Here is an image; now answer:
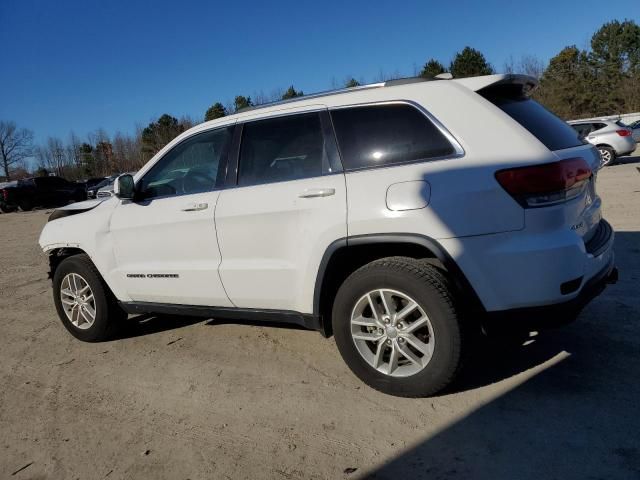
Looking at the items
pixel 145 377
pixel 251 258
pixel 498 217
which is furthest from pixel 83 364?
pixel 498 217

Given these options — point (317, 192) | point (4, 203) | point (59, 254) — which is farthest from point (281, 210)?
point (4, 203)

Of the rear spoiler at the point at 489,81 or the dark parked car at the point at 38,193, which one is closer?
the rear spoiler at the point at 489,81

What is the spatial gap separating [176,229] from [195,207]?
273 millimetres

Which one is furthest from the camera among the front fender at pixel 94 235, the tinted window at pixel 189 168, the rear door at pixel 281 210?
the front fender at pixel 94 235

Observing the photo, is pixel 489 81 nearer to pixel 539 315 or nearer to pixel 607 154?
pixel 539 315

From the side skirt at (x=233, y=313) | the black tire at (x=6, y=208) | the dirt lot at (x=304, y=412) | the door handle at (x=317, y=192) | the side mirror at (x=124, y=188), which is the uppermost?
the side mirror at (x=124, y=188)

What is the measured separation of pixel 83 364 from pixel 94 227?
3.87 feet

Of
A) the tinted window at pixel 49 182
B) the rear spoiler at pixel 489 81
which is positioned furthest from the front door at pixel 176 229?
the tinted window at pixel 49 182

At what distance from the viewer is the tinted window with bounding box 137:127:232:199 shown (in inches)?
157

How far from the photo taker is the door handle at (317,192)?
3.27 meters

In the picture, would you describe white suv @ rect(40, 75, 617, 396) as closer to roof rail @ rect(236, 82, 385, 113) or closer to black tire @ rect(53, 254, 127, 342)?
roof rail @ rect(236, 82, 385, 113)

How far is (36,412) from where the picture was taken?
3.61 meters

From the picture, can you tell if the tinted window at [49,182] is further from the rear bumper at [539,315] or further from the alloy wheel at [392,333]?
the rear bumper at [539,315]

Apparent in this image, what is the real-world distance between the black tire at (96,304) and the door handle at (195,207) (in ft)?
4.40
